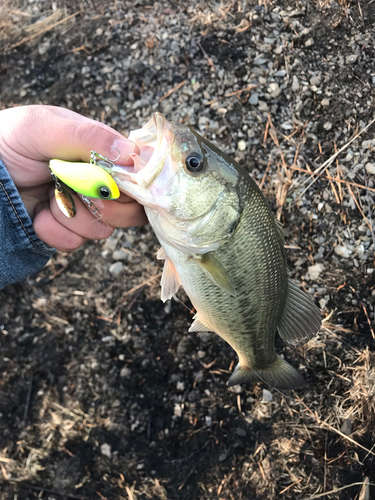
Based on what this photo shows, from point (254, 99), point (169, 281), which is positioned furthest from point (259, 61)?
point (169, 281)

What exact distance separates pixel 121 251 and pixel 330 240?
1.87 m

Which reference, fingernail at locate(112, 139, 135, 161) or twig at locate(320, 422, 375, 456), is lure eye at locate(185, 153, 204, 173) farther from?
twig at locate(320, 422, 375, 456)

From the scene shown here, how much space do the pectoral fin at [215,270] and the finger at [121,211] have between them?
50cm

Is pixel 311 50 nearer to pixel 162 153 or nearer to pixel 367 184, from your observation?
pixel 367 184

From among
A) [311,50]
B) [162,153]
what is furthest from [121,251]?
[311,50]

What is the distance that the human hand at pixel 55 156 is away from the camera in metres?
1.75

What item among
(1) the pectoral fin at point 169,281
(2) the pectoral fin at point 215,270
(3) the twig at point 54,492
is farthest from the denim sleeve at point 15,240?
(3) the twig at point 54,492

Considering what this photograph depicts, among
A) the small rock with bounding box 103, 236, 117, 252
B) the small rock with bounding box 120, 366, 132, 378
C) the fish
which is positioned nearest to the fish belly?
the fish

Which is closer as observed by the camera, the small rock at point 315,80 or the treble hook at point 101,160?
the treble hook at point 101,160

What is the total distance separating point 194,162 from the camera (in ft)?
5.61

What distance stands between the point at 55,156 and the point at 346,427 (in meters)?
2.83

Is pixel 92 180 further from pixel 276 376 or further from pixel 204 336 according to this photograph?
pixel 204 336

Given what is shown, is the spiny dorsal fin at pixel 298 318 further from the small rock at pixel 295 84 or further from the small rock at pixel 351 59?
the small rock at pixel 351 59

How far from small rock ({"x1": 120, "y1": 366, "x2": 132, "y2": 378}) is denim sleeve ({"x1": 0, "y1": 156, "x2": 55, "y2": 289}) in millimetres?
1281
